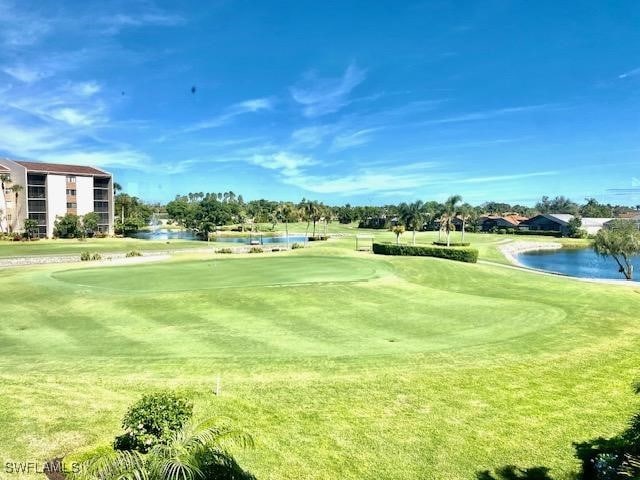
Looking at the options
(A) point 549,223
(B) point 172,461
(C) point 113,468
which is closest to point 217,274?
(C) point 113,468

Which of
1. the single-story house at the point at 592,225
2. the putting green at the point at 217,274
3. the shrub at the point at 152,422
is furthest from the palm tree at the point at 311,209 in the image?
the shrub at the point at 152,422

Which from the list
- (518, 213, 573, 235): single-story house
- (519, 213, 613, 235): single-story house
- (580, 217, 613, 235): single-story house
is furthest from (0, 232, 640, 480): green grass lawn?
(580, 217, 613, 235): single-story house

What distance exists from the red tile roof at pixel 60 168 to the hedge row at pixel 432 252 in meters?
71.7

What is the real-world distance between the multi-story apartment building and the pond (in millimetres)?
87859

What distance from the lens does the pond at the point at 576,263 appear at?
62656mm

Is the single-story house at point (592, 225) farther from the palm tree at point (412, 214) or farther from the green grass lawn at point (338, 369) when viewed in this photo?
the green grass lawn at point (338, 369)

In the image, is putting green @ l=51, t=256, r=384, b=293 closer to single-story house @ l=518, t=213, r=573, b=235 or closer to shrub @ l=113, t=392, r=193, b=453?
shrub @ l=113, t=392, r=193, b=453

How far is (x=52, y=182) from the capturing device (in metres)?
93.5

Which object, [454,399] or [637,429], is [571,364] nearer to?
[454,399]

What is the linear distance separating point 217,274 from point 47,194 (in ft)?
232

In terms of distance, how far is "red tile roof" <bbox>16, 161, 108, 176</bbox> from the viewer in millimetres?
92669

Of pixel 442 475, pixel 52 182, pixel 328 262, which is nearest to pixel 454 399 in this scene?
pixel 442 475

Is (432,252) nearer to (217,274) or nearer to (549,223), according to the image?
(217,274)

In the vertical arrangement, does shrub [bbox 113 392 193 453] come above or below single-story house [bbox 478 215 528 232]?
below
